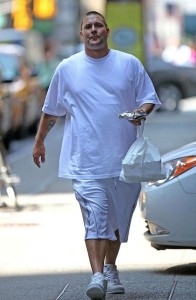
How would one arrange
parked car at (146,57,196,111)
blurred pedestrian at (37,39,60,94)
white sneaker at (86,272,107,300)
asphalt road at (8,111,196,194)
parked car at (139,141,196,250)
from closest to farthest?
white sneaker at (86,272,107,300) → parked car at (139,141,196,250) → asphalt road at (8,111,196,194) → blurred pedestrian at (37,39,60,94) → parked car at (146,57,196,111)

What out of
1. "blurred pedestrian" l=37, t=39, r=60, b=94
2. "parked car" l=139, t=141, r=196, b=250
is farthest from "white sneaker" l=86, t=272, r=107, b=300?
"blurred pedestrian" l=37, t=39, r=60, b=94

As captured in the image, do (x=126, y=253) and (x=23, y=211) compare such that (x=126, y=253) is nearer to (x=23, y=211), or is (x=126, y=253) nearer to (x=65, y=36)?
(x=23, y=211)

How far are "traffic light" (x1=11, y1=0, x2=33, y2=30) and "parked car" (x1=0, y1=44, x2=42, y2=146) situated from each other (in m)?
10.1

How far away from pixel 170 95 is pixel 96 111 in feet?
84.3

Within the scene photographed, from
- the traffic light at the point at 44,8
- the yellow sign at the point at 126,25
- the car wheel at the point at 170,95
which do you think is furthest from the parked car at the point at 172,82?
the yellow sign at the point at 126,25

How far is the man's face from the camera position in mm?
7375

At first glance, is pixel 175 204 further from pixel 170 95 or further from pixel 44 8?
pixel 44 8

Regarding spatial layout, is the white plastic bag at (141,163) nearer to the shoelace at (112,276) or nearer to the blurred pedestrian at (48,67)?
the shoelace at (112,276)

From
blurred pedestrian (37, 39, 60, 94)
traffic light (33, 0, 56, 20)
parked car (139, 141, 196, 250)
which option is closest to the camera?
parked car (139, 141, 196, 250)

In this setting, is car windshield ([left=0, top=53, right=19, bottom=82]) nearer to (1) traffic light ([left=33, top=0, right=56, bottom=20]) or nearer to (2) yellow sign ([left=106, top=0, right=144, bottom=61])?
(2) yellow sign ([left=106, top=0, right=144, bottom=61])

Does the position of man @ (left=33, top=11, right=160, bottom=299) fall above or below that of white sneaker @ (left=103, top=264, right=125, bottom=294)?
above

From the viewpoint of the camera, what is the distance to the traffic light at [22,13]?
35500mm

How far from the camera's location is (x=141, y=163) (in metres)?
7.25

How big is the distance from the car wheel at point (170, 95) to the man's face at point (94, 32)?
83.4 feet
